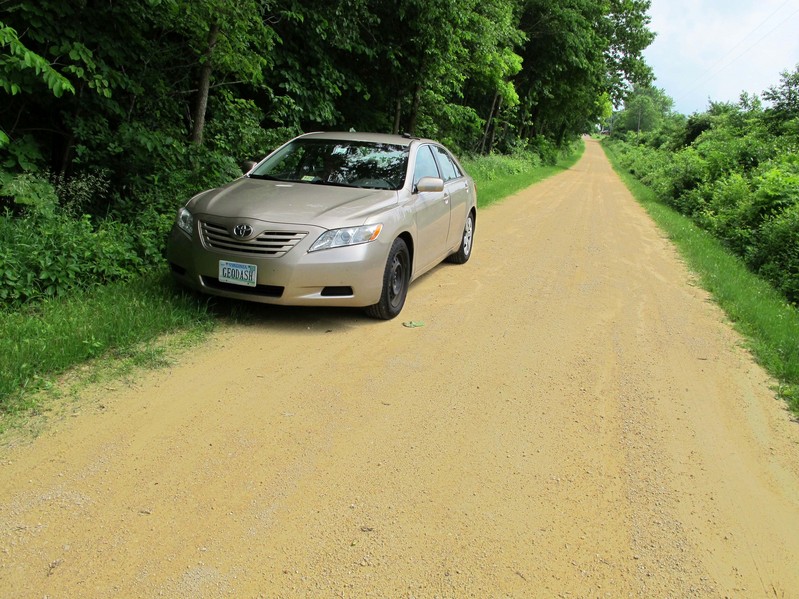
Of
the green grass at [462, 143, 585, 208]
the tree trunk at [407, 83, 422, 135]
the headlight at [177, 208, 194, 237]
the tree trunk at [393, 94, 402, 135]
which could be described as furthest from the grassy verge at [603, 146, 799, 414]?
the tree trunk at [393, 94, 402, 135]

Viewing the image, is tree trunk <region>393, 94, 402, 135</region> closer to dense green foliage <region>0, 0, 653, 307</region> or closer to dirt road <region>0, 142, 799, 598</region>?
dense green foliage <region>0, 0, 653, 307</region>

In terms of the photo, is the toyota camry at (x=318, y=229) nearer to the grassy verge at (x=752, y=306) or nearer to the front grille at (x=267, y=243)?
the front grille at (x=267, y=243)

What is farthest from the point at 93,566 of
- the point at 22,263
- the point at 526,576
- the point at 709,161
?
the point at 709,161

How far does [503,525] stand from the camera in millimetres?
2988

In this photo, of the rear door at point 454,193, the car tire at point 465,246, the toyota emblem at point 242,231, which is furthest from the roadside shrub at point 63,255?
the car tire at point 465,246

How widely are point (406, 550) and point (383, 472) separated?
0.65 metres

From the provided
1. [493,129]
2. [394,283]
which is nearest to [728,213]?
[394,283]

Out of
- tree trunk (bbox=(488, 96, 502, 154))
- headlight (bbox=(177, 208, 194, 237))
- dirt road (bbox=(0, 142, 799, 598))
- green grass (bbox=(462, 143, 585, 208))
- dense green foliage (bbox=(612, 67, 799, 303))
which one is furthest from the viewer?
tree trunk (bbox=(488, 96, 502, 154))

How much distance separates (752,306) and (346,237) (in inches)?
200

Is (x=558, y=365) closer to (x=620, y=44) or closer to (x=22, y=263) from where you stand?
(x=22, y=263)

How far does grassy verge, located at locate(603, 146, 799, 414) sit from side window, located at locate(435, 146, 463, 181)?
3625mm

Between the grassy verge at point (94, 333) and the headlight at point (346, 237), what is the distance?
1078 millimetres

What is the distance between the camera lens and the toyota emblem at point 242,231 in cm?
526

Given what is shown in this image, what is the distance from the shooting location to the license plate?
5223mm
